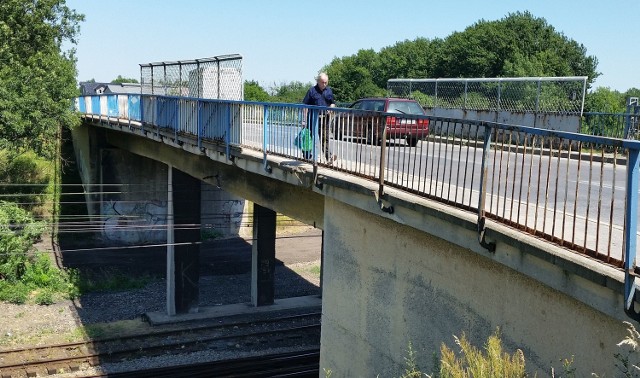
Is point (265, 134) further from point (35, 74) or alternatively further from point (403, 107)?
point (35, 74)

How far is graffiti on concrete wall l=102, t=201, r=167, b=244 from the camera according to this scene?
32.4m

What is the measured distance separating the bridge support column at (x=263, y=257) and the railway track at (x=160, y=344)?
1485mm

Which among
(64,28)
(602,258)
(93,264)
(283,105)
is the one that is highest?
(64,28)

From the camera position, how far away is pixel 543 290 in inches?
222

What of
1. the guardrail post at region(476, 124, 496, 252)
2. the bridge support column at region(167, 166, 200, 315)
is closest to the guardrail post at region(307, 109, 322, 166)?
the guardrail post at region(476, 124, 496, 252)

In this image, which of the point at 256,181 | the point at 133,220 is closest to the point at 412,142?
the point at 256,181

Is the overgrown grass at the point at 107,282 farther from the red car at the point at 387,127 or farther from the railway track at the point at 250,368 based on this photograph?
the red car at the point at 387,127

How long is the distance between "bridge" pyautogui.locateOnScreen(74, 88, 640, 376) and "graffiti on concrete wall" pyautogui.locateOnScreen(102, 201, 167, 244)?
18.9 m

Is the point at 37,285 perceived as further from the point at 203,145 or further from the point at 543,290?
the point at 543,290

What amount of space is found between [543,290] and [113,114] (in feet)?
81.8

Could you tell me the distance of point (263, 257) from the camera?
2253cm

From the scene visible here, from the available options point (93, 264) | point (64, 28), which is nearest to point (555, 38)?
point (64, 28)

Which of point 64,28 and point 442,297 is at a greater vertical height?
point 64,28

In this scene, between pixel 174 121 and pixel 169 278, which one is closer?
pixel 174 121
